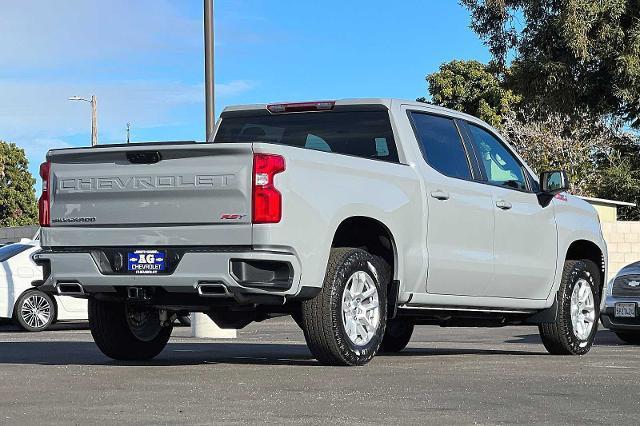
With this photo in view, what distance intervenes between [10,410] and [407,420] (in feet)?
6.92

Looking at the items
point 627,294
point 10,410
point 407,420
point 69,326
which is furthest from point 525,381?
point 69,326

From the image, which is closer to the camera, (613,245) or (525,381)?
(525,381)

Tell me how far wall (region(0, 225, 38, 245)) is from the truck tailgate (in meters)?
37.7

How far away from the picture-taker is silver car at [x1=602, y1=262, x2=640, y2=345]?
15.3 meters

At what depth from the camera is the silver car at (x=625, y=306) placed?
15266 millimetres

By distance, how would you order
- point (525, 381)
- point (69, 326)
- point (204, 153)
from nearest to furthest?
point (525, 381) < point (204, 153) < point (69, 326)

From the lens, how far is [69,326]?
66.5ft

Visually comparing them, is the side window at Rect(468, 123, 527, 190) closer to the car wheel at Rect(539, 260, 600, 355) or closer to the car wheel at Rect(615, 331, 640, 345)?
the car wheel at Rect(539, 260, 600, 355)

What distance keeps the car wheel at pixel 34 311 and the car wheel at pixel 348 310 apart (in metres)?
10.2

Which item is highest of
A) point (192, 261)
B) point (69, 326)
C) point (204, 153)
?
point (204, 153)

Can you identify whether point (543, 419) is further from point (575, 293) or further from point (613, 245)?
point (613, 245)

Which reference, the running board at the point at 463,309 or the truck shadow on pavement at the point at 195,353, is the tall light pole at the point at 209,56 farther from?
the running board at the point at 463,309

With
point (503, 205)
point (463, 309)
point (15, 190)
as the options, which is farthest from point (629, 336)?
point (15, 190)

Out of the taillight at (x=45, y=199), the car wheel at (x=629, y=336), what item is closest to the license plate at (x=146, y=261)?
the taillight at (x=45, y=199)
